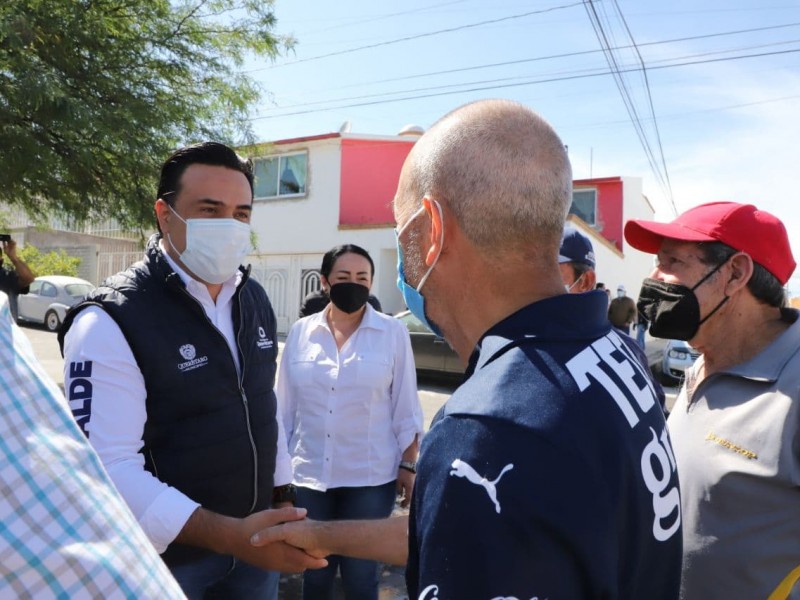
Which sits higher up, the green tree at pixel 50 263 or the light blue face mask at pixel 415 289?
the light blue face mask at pixel 415 289

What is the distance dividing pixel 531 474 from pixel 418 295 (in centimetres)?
61

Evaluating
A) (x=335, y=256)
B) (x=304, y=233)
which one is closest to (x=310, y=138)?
(x=304, y=233)

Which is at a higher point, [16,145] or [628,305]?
[16,145]

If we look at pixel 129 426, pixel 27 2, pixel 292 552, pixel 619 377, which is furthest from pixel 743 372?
pixel 27 2

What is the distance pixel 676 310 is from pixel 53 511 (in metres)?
2.11

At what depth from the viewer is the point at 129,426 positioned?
1985 mm

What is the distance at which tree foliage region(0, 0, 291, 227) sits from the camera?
6168 millimetres

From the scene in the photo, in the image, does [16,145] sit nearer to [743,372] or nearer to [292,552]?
[292,552]

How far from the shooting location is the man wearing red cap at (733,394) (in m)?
1.83

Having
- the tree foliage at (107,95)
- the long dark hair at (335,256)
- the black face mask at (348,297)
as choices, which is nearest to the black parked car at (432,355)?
the tree foliage at (107,95)

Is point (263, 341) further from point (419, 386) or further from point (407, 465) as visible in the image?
point (419, 386)

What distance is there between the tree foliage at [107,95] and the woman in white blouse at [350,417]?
4044 millimetres

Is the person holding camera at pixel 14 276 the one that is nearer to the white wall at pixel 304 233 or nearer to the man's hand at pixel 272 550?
the man's hand at pixel 272 550

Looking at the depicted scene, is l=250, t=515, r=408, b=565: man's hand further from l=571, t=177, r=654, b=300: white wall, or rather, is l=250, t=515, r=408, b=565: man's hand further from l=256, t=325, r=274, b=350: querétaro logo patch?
l=571, t=177, r=654, b=300: white wall
